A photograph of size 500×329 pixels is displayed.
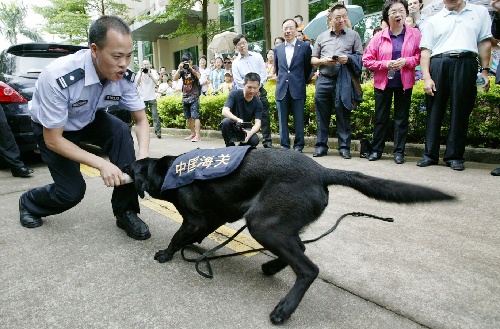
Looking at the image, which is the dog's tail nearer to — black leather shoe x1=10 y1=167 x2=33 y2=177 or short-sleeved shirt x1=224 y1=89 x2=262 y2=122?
short-sleeved shirt x1=224 y1=89 x2=262 y2=122

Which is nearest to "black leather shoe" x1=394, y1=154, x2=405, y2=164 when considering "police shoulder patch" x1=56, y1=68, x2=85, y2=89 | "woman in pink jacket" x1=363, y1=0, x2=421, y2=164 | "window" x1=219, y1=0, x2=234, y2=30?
"woman in pink jacket" x1=363, y1=0, x2=421, y2=164

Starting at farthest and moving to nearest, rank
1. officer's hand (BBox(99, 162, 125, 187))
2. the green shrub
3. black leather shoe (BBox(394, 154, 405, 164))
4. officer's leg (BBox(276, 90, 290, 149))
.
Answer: officer's leg (BBox(276, 90, 290, 149)), black leather shoe (BBox(394, 154, 405, 164)), the green shrub, officer's hand (BBox(99, 162, 125, 187))

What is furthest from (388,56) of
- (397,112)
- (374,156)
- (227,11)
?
(227,11)

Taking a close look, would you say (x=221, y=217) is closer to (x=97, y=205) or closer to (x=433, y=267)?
(x=433, y=267)

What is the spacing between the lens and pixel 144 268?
7.19 feet

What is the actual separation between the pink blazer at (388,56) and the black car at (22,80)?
3721 millimetres

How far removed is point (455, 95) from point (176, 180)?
372cm

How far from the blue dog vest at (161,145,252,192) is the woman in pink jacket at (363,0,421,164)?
3.47 metres

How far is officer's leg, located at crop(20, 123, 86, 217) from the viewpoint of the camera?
8.57 ft

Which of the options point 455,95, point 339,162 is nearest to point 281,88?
point 339,162

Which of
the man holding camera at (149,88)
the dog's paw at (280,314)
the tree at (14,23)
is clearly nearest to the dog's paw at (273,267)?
the dog's paw at (280,314)

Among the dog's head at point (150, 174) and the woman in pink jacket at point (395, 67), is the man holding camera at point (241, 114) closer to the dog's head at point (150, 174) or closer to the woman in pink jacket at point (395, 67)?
the woman in pink jacket at point (395, 67)

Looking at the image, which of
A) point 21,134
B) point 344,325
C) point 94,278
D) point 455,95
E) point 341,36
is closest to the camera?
point 344,325

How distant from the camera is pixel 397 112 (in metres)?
4.90
